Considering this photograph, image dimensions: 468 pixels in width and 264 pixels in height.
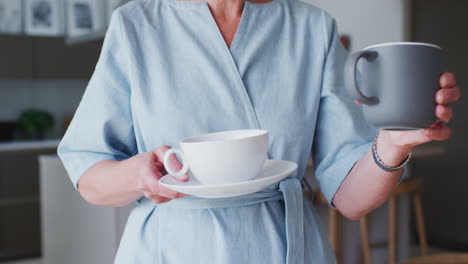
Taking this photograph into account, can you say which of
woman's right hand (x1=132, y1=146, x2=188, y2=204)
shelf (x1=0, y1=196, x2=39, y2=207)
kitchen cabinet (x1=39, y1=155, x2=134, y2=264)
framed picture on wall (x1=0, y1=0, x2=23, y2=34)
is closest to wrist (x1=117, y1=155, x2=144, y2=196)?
woman's right hand (x1=132, y1=146, x2=188, y2=204)

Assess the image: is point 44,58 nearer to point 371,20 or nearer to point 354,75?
point 371,20

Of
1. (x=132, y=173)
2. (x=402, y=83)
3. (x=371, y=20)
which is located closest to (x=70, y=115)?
(x=371, y=20)

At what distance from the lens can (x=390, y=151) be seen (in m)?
0.74

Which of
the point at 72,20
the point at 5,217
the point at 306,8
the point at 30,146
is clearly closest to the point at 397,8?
the point at 72,20

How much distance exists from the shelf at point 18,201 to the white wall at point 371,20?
2885mm

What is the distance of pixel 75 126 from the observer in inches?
35.2

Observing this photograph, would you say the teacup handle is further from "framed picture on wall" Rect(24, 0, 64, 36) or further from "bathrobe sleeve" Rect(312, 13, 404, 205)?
"framed picture on wall" Rect(24, 0, 64, 36)

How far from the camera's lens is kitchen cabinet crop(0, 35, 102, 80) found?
14.5 ft

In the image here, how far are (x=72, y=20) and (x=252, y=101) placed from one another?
4.14 meters

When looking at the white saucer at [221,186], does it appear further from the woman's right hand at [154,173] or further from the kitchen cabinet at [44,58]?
the kitchen cabinet at [44,58]

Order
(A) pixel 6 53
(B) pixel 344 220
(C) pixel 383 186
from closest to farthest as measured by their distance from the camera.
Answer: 1. (C) pixel 383 186
2. (B) pixel 344 220
3. (A) pixel 6 53

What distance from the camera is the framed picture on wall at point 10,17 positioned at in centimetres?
456

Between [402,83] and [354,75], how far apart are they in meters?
0.05

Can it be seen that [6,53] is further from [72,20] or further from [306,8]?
[306,8]
